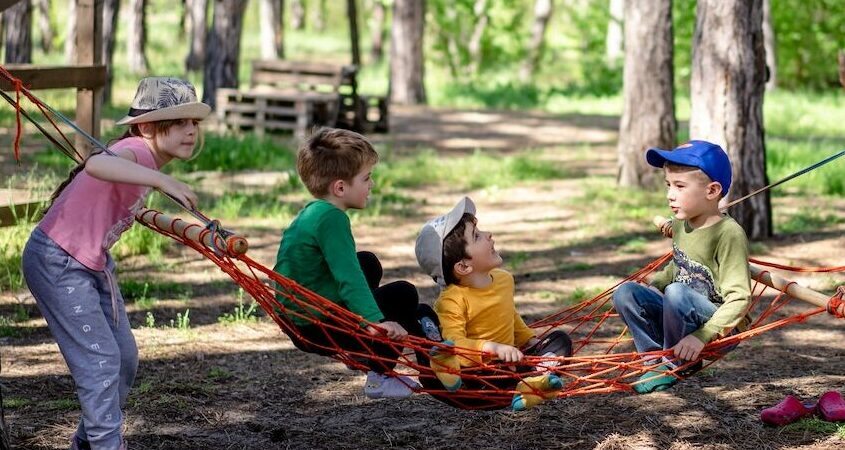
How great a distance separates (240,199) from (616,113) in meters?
10.2

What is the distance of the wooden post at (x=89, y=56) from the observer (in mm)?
6492

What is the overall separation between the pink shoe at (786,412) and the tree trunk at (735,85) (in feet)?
11.4

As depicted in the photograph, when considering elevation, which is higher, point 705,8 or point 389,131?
point 705,8

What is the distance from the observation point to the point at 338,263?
143 inches

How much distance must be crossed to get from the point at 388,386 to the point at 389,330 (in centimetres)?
31

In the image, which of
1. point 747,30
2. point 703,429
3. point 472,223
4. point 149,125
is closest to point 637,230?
point 747,30

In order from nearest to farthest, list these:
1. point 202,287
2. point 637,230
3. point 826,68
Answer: point 202,287 → point 637,230 → point 826,68

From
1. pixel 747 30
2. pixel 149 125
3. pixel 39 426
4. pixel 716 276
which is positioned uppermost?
pixel 747 30

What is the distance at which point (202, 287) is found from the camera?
22.0 ft

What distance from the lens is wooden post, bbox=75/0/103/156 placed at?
649 cm

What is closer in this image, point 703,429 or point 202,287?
point 703,429

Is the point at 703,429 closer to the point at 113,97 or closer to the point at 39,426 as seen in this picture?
the point at 39,426

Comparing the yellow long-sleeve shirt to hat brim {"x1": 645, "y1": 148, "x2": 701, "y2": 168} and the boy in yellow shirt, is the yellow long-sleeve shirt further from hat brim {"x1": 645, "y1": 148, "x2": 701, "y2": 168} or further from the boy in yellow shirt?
hat brim {"x1": 645, "y1": 148, "x2": 701, "y2": 168}

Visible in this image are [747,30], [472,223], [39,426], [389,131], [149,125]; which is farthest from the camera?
[389,131]
